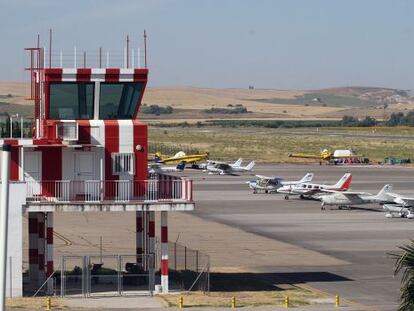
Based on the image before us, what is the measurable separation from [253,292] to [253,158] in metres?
139

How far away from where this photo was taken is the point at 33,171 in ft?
161

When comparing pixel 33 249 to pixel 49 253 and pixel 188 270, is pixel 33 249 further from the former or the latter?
pixel 188 270

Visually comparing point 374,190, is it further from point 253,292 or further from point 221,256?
point 253,292

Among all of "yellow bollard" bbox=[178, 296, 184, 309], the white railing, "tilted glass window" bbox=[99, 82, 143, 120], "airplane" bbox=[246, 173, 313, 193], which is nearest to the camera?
"yellow bollard" bbox=[178, 296, 184, 309]

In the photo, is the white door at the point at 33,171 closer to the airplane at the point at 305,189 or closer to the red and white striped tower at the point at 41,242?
the red and white striped tower at the point at 41,242

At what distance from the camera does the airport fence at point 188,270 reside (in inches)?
2067

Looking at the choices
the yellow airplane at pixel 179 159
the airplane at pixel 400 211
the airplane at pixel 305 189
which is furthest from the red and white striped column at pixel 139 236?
the yellow airplane at pixel 179 159

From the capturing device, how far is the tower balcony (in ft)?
159

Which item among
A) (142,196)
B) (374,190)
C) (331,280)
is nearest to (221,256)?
(331,280)

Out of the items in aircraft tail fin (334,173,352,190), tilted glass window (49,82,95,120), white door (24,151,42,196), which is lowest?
aircraft tail fin (334,173,352,190)

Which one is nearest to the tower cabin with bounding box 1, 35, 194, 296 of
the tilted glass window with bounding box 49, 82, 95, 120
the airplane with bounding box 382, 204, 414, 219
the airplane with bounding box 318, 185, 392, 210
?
the tilted glass window with bounding box 49, 82, 95, 120

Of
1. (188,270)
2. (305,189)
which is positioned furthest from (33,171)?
(305,189)

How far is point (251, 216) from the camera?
93.6 m

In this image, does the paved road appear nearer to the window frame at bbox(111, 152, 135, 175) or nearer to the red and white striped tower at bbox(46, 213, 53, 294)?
the window frame at bbox(111, 152, 135, 175)
